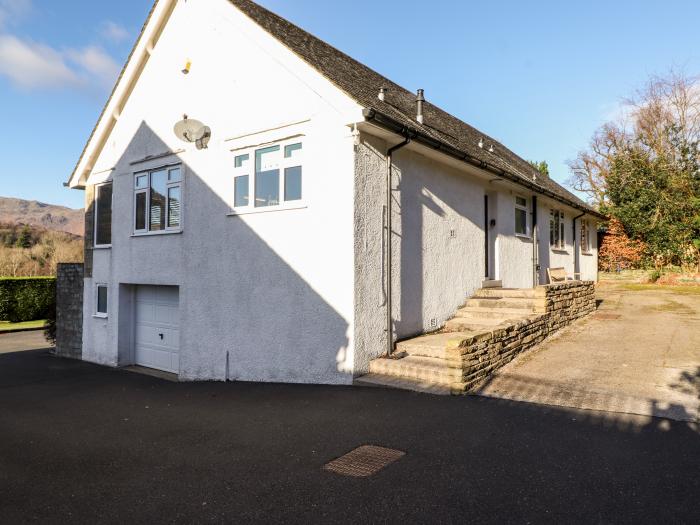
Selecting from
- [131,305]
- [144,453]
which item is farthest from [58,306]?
[144,453]

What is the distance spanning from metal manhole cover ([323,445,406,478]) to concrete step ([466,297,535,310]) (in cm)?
642

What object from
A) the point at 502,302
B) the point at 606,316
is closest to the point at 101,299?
the point at 502,302

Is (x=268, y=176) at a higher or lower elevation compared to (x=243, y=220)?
higher

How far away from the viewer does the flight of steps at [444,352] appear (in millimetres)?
6977

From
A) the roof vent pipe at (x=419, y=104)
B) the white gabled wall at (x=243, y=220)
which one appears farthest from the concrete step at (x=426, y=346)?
the roof vent pipe at (x=419, y=104)

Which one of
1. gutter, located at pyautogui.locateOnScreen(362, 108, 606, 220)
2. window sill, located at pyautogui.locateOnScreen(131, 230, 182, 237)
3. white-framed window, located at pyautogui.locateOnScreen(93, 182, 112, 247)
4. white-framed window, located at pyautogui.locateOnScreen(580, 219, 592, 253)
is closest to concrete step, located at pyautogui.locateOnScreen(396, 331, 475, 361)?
gutter, located at pyautogui.locateOnScreen(362, 108, 606, 220)

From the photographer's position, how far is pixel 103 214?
13570mm

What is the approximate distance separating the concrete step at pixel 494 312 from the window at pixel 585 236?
42.7 ft

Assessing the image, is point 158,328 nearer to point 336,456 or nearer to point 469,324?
point 469,324

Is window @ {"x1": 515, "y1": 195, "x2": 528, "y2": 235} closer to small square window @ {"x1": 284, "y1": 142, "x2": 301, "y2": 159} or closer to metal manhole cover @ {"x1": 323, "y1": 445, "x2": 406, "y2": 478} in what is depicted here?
small square window @ {"x1": 284, "y1": 142, "x2": 301, "y2": 159}

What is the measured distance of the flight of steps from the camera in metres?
6.98

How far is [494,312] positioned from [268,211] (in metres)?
5.43

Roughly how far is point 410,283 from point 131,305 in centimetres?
810

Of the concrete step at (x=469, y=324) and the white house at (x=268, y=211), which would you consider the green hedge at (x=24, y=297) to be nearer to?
the white house at (x=268, y=211)
